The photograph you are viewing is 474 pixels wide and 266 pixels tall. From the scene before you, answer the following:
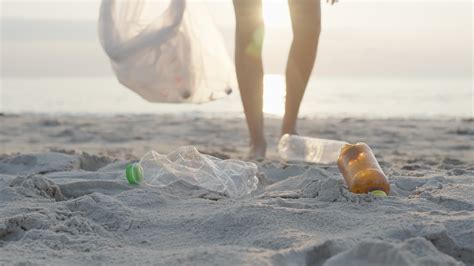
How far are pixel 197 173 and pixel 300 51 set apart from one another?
43.6 inches

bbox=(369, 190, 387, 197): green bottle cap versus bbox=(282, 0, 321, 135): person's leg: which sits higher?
bbox=(282, 0, 321, 135): person's leg

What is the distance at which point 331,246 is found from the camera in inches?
49.3

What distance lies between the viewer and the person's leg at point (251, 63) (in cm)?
292

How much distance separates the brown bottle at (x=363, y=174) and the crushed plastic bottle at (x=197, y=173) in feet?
1.16

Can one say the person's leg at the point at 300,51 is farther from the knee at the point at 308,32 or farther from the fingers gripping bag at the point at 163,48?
the fingers gripping bag at the point at 163,48

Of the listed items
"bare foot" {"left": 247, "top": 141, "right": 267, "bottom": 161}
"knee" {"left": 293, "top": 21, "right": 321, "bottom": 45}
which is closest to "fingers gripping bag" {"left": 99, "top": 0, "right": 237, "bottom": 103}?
"bare foot" {"left": 247, "top": 141, "right": 267, "bottom": 161}

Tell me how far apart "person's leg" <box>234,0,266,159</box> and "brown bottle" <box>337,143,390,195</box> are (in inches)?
46.1

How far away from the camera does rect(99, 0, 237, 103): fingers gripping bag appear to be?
3.10 metres

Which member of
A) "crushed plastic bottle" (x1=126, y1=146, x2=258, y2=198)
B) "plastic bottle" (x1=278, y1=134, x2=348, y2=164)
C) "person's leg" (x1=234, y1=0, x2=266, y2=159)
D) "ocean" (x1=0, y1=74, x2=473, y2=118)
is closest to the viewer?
"crushed plastic bottle" (x1=126, y1=146, x2=258, y2=198)

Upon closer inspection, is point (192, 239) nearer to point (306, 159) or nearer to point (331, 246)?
point (331, 246)

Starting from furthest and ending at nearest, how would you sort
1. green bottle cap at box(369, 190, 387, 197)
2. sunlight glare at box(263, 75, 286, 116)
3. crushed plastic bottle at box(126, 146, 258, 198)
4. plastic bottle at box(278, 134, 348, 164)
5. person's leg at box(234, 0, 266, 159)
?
sunlight glare at box(263, 75, 286, 116)
plastic bottle at box(278, 134, 348, 164)
person's leg at box(234, 0, 266, 159)
crushed plastic bottle at box(126, 146, 258, 198)
green bottle cap at box(369, 190, 387, 197)

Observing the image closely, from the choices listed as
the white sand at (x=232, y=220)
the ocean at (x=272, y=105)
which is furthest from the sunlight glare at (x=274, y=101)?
the white sand at (x=232, y=220)

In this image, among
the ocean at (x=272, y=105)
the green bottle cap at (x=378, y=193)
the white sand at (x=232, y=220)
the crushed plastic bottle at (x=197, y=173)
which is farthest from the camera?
the ocean at (x=272, y=105)

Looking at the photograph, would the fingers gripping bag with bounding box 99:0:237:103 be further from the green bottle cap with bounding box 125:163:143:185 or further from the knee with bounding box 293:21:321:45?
the green bottle cap with bounding box 125:163:143:185
